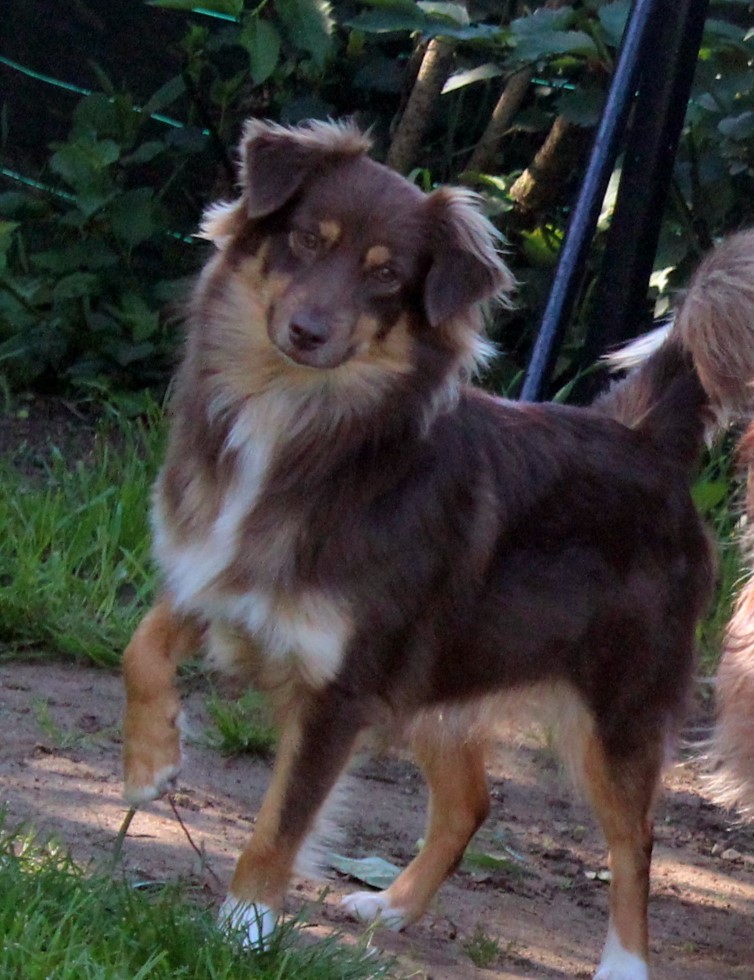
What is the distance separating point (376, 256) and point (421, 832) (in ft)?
5.61

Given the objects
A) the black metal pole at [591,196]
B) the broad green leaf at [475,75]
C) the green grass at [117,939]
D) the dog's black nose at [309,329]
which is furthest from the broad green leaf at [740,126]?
the green grass at [117,939]

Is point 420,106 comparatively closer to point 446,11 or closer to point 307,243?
point 446,11

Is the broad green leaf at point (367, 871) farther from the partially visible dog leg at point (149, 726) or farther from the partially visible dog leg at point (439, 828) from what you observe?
the partially visible dog leg at point (149, 726)

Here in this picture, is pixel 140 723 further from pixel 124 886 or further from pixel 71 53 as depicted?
pixel 71 53

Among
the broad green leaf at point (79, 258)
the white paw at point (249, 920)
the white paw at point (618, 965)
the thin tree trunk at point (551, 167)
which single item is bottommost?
the white paw at point (618, 965)

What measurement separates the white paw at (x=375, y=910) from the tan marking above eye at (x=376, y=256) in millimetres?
1495

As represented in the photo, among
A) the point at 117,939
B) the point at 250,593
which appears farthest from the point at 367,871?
the point at 117,939

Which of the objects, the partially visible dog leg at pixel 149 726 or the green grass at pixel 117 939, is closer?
the green grass at pixel 117 939

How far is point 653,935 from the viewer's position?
3924 millimetres

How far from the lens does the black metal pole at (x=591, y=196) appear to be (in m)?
4.81

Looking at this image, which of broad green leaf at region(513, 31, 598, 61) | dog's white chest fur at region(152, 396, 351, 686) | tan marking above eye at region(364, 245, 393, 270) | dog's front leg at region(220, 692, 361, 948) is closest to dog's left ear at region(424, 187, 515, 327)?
tan marking above eye at region(364, 245, 393, 270)

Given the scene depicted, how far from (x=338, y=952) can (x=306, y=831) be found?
29cm

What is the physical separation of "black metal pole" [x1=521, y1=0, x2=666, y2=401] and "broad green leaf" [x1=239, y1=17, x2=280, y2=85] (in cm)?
127

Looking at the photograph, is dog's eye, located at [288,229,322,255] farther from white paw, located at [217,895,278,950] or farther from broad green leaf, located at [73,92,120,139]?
broad green leaf, located at [73,92,120,139]
